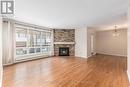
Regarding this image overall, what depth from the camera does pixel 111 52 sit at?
1005 cm

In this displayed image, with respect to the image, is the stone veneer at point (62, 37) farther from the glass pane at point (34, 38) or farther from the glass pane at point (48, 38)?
the glass pane at point (34, 38)

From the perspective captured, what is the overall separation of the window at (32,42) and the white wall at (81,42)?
2226 millimetres

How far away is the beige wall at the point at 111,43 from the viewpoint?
9258 millimetres

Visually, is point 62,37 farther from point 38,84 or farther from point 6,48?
point 38,84

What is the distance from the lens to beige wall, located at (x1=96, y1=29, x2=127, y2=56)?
926 centimetres

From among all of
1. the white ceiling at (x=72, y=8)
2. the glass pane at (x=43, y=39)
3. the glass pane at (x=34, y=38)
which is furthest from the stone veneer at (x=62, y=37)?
the white ceiling at (x=72, y=8)

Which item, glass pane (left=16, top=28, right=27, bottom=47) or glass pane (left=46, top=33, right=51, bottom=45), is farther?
glass pane (left=46, top=33, right=51, bottom=45)

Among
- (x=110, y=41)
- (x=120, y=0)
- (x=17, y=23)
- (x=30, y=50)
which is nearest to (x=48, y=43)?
(x=30, y=50)

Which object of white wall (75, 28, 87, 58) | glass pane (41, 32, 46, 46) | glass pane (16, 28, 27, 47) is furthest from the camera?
glass pane (41, 32, 46, 46)

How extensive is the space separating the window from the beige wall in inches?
198

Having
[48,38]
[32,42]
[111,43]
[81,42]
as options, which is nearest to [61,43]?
[48,38]

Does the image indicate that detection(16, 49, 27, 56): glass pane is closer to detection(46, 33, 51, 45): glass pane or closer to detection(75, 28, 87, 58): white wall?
detection(46, 33, 51, 45): glass pane

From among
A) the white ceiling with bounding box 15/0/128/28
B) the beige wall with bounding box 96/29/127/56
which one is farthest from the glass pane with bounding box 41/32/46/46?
the beige wall with bounding box 96/29/127/56

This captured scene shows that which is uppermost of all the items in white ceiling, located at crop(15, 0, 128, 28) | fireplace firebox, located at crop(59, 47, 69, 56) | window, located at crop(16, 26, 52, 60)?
white ceiling, located at crop(15, 0, 128, 28)
